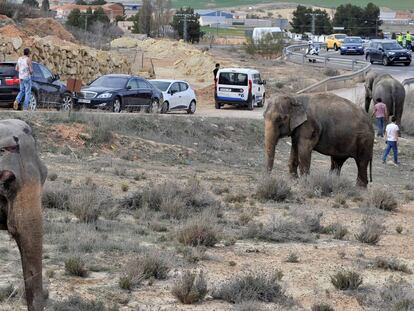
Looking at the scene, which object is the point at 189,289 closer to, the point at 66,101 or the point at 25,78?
the point at 25,78

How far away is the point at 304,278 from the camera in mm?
11781

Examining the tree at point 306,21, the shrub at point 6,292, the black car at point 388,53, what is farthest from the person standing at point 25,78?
the tree at point 306,21

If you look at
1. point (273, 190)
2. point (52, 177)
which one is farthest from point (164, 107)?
point (52, 177)

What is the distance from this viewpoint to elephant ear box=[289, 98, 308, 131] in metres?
19.4

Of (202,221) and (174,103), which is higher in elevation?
(202,221)

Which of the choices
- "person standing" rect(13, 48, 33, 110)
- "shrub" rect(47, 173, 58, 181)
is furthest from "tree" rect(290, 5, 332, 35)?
"shrub" rect(47, 173, 58, 181)

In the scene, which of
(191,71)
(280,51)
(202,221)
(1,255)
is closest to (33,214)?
(1,255)

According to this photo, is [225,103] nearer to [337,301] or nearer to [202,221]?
[202,221]

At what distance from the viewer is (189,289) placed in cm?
1015

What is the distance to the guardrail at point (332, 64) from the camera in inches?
1998

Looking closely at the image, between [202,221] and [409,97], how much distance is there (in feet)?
108

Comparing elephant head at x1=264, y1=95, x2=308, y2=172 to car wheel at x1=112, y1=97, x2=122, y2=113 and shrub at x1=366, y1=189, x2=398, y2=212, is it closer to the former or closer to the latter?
shrub at x1=366, y1=189, x2=398, y2=212

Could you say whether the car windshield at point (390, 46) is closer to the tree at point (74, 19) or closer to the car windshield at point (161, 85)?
the tree at point (74, 19)

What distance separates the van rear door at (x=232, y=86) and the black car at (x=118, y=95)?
8.56 m
